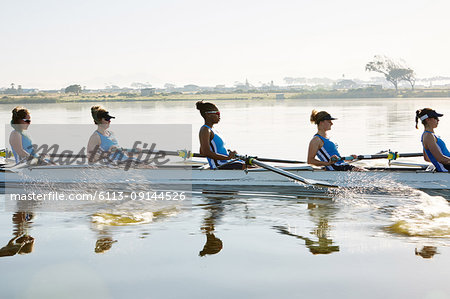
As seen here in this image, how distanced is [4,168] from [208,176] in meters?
5.51

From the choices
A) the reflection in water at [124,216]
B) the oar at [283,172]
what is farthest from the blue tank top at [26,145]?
the oar at [283,172]

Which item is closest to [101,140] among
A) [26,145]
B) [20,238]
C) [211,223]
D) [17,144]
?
[26,145]

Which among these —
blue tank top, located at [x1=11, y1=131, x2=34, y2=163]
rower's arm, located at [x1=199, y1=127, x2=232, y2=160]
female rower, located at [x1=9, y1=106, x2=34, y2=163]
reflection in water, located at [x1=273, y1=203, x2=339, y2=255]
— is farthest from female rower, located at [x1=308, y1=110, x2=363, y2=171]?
blue tank top, located at [x1=11, y1=131, x2=34, y2=163]

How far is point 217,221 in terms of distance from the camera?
38.5 feet

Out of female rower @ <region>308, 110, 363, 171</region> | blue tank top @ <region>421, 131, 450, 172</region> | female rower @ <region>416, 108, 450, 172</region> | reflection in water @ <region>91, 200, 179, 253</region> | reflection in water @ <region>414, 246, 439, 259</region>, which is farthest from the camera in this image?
female rower @ <region>308, 110, 363, 171</region>

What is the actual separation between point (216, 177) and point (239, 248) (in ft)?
17.7

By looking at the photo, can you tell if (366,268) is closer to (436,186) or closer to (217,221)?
(217,221)

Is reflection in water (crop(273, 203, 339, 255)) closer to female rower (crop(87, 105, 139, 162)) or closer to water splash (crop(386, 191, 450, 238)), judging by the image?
water splash (crop(386, 191, 450, 238))

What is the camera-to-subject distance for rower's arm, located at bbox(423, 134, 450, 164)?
13.3m

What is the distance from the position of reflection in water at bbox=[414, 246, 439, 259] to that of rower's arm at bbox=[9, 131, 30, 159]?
33.5ft

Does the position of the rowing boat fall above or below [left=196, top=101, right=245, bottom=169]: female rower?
below

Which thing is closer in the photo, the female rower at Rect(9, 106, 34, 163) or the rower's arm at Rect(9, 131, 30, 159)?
the female rower at Rect(9, 106, 34, 163)

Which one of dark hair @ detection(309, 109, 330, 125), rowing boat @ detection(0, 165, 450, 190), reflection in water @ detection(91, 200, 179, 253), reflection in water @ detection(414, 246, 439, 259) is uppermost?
dark hair @ detection(309, 109, 330, 125)

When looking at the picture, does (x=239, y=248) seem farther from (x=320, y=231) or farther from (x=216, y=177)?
(x=216, y=177)
